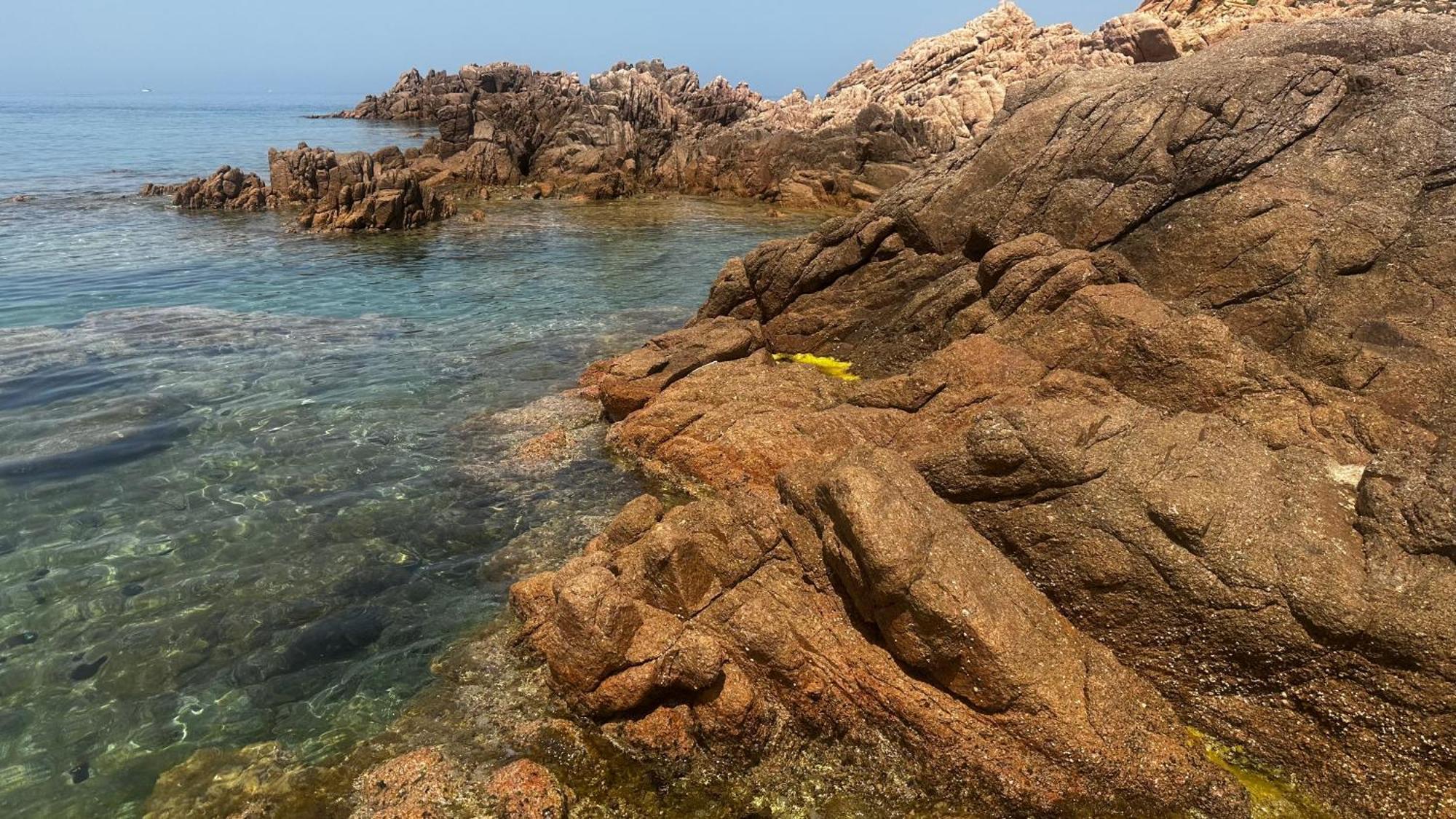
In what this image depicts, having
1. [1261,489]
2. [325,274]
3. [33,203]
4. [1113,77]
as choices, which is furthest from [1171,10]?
[33,203]

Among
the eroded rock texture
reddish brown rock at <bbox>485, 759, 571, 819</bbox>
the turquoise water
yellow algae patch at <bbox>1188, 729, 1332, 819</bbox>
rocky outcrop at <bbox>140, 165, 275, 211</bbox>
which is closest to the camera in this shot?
yellow algae patch at <bbox>1188, 729, 1332, 819</bbox>

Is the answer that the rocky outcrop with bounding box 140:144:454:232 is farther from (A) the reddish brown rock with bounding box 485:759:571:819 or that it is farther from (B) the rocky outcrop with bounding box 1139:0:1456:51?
(B) the rocky outcrop with bounding box 1139:0:1456:51

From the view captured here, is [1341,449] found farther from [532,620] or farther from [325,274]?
[325,274]

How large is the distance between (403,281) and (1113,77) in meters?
26.7

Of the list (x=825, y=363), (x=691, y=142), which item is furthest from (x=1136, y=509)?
(x=691, y=142)

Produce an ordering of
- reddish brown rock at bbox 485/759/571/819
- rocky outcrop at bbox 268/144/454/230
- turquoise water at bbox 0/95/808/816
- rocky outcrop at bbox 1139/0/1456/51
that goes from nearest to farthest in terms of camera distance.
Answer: reddish brown rock at bbox 485/759/571/819
turquoise water at bbox 0/95/808/816
rocky outcrop at bbox 268/144/454/230
rocky outcrop at bbox 1139/0/1456/51

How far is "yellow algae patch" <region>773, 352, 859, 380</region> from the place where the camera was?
18.7 metres

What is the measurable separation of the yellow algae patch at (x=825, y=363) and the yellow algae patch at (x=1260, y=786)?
10.7m

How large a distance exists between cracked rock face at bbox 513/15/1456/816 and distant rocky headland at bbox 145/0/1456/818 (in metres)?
0.04

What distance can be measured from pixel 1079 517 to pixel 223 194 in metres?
55.0

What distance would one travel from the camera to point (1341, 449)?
1073 cm

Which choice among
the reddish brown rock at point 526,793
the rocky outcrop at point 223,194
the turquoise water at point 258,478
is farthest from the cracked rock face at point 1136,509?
the rocky outcrop at point 223,194

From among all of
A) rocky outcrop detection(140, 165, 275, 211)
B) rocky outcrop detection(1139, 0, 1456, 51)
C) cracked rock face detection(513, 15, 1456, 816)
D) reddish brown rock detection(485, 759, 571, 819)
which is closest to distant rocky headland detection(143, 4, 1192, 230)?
rocky outcrop detection(140, 165, 275, 211)

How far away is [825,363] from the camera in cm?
1953
